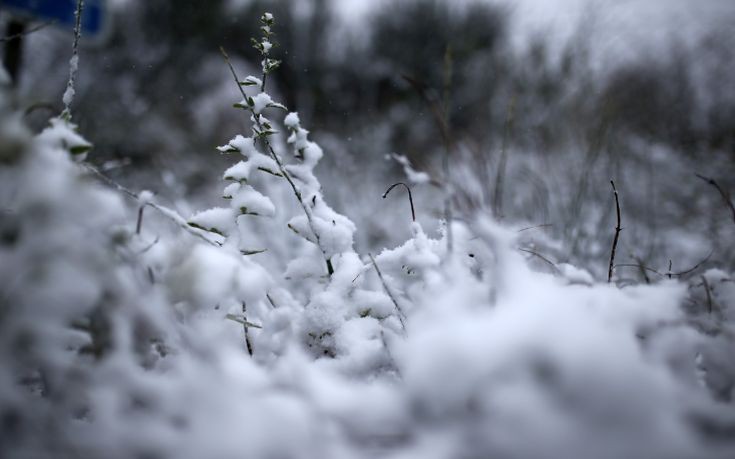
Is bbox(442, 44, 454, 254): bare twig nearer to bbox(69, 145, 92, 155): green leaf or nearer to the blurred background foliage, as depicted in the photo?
bbox(69, 145, 92, 155): green leaf

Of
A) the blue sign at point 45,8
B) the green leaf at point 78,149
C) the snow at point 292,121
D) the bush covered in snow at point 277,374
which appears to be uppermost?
the blue sign at point 45,8

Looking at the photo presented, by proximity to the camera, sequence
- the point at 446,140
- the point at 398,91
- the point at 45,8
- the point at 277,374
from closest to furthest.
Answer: the point at 277,374
the point at 446,140
the point at 45,8
the point at 398,91

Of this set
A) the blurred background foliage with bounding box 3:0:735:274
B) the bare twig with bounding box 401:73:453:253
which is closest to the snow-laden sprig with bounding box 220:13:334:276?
the bare twig with bounding box 401:73:453:253

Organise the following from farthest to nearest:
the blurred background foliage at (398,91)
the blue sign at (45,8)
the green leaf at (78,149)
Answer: the blurred background foliage at (398,91), the blue sign at (45,8), the green leaf at (78,149)

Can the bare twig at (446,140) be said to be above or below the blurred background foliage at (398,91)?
below

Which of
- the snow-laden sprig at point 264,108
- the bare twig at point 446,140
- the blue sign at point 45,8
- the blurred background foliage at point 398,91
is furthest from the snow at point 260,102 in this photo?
the blurred background foliage at point 398,91

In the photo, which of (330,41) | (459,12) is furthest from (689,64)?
(330,41)

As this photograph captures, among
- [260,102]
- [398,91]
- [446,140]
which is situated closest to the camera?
[446,140]

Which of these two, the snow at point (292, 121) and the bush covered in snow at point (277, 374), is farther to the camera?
the snow at point (292, 121)

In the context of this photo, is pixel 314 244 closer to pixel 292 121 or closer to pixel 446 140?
pixel 292 121

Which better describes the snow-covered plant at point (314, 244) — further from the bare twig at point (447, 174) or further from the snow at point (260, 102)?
the bare twig at point (447, 174)

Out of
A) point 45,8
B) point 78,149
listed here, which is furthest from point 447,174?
point 45,8

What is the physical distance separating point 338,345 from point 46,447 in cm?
43

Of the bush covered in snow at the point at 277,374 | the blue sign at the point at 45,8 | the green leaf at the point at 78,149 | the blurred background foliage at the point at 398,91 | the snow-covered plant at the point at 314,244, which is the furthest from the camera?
the blurred background foliage at the point at 398,91
